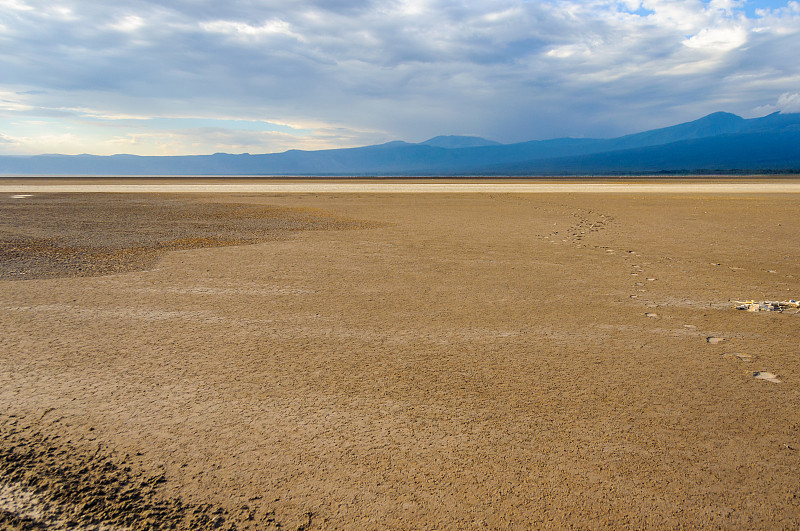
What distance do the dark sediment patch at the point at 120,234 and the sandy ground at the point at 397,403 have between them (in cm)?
130

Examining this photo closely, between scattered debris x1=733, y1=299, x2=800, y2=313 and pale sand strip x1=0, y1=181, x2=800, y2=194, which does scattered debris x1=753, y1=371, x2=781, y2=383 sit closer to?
scattered debris x1=733, y1=299, x2=800, y2=313

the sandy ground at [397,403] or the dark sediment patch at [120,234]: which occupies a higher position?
the dark sediment patch at [120,234]

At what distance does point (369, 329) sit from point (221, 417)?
1.98m

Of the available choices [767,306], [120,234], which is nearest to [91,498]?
[767,306]

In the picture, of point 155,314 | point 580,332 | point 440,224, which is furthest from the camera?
point 440,224

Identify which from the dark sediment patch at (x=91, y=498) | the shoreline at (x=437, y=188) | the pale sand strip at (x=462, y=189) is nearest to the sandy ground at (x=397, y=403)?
the dark sediment patch at (x=91, y=498)

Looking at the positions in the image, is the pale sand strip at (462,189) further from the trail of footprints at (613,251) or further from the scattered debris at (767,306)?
the scattered debris at (767,306)

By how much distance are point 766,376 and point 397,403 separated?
8.73ft

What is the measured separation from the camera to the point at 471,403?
3.39 metres

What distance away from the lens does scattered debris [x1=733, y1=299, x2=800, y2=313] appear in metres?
5.61

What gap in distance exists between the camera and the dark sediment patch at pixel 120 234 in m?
8.41

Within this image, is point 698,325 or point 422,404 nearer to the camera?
point 422,404

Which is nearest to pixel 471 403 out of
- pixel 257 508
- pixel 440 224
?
pixel 257 508

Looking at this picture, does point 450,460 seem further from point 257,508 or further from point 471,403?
point 257,508
